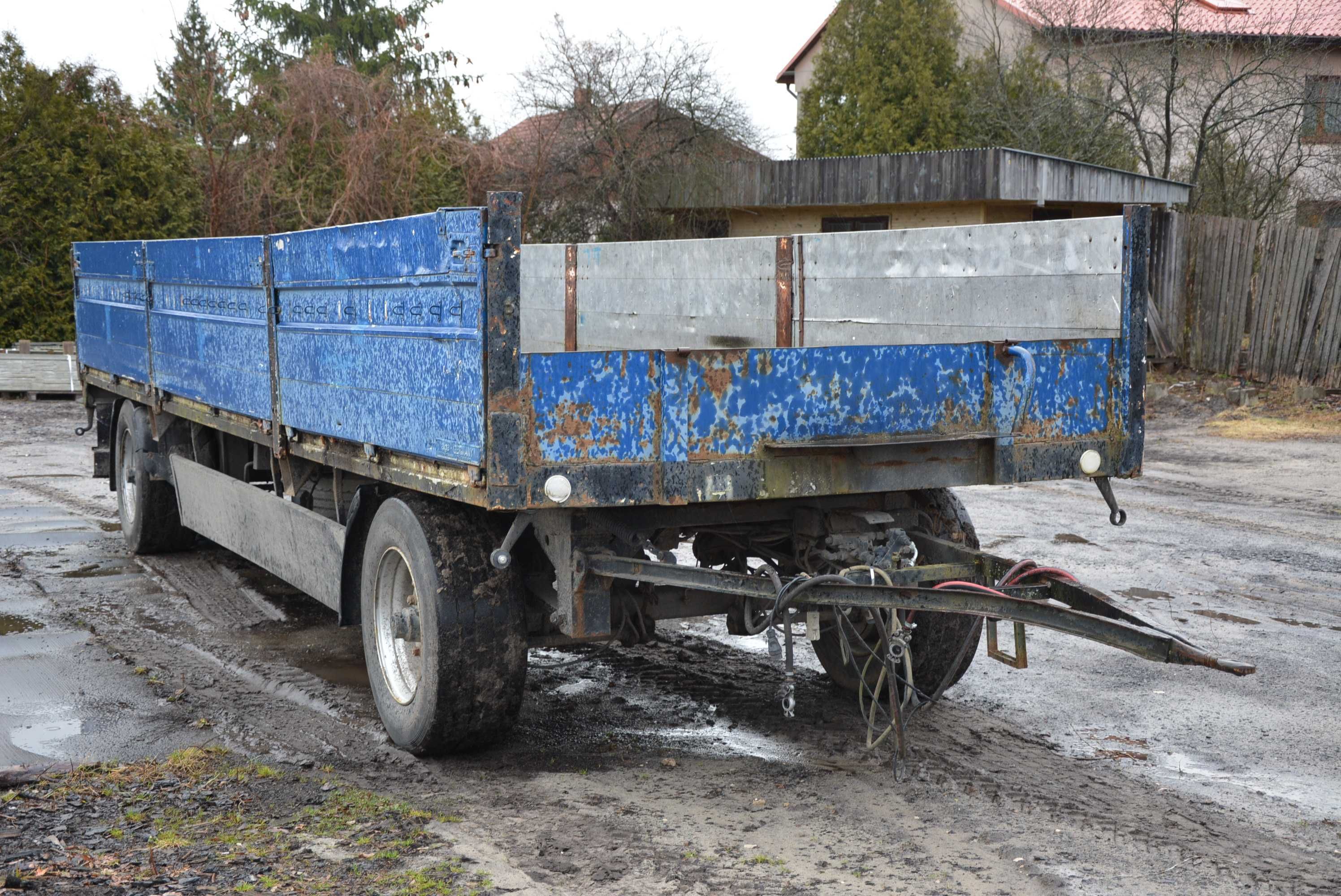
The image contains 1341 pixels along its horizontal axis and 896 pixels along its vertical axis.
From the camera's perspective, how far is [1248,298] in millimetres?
17984

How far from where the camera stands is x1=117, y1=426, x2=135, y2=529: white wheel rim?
9.55 metres

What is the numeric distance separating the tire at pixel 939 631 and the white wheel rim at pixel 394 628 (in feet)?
5.95

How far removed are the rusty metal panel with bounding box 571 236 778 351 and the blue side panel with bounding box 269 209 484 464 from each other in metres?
1.73

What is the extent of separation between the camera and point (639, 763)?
512cm

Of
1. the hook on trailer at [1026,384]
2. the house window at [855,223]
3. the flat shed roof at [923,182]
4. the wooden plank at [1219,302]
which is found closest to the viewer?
the hook on trailer at [1026,384]

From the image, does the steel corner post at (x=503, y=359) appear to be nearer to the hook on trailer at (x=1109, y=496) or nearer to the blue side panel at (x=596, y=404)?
the blue side panel at (x=596, y=404)

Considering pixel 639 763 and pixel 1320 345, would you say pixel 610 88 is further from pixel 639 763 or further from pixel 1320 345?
pixel 639 763

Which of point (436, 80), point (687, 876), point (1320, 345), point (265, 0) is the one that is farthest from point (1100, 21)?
point (687, 876)

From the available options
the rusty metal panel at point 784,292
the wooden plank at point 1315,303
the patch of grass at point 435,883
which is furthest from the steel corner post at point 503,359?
the wooden plank at point 1315,303

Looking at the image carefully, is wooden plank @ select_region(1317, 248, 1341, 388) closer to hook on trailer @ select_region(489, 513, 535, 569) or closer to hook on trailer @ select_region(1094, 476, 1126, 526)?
hook on trailer @ select_region(1094, 476, 1126, 526)

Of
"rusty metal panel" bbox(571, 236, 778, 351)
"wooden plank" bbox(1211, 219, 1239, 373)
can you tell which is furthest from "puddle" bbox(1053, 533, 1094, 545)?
"wooden plank" bbox(1211, 219, 1239, 373)

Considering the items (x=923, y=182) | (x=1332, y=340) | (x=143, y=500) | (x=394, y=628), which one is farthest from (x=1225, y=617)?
(x=923, y=182)

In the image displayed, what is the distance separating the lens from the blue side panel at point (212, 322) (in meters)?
6.58

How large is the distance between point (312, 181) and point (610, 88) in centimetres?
619
